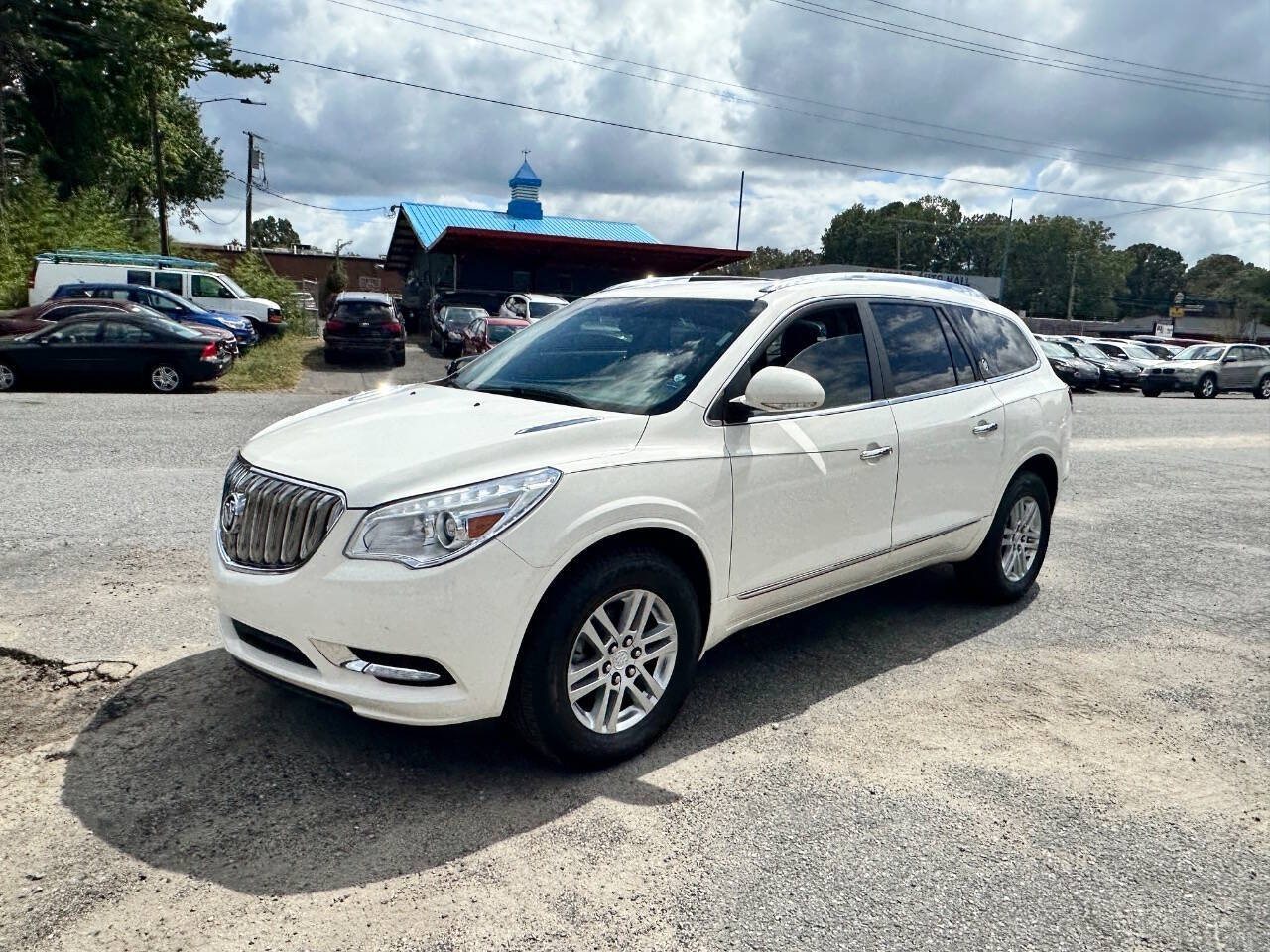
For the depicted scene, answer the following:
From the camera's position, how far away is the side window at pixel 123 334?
16312mm

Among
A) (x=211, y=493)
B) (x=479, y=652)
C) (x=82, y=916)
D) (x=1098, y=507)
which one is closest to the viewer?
(x=82, y=916)

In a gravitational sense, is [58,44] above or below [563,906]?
above

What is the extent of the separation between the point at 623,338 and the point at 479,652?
179cm

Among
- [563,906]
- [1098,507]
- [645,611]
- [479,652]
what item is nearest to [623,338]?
[645,611]

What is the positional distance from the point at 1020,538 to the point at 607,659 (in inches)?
129

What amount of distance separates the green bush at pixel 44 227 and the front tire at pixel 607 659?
87.6 ft

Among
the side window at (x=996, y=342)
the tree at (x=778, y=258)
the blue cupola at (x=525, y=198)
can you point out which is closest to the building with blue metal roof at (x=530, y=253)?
the blue cupola at (x=525, y=198)

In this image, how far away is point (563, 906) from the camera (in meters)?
2.76

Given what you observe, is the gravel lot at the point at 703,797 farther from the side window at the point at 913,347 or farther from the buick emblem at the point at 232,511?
the side window at the point at 913,347

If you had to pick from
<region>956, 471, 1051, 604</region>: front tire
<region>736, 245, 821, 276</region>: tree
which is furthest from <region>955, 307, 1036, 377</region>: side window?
<region>736, 245, 821, 276</region>: tree

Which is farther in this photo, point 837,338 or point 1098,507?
point 1098,507

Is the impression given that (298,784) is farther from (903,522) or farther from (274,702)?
(903,522)

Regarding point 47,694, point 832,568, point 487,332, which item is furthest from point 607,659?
point 487,332

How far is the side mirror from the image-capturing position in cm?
376
